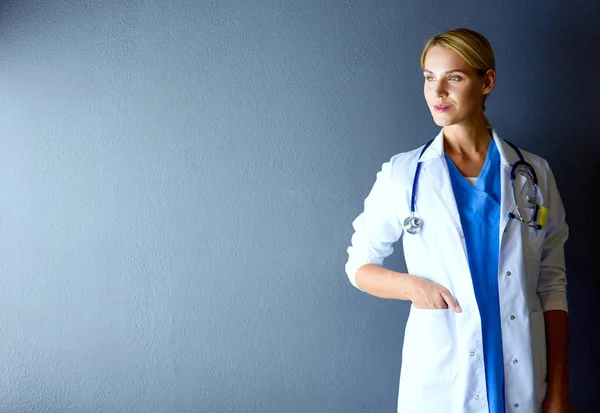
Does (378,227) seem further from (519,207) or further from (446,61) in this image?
(446,61)

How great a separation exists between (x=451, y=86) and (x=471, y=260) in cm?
44

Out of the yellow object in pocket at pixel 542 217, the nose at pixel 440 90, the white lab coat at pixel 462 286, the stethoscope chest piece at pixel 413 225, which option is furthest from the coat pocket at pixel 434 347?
the nose at pixel 440 90

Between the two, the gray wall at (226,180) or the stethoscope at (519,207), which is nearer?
the stethoscope at (519,207)

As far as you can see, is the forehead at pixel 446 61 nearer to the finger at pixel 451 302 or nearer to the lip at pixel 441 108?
the lip at pixel 441 108

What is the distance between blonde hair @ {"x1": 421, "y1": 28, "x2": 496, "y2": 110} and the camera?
165 cm

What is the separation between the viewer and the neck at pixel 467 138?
1.75 m

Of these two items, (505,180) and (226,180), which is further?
(226,180)

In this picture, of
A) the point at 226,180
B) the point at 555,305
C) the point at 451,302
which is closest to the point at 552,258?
the point at 555,305

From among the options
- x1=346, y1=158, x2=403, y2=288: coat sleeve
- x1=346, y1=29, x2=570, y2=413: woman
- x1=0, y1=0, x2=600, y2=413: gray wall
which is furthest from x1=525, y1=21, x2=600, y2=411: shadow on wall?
x1=346, y1=158, x2=403, y2=288: coat sleeve

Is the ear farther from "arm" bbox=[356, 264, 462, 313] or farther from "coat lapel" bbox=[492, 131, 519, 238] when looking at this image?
"arm" bbox=[356, 264, 462, 313]

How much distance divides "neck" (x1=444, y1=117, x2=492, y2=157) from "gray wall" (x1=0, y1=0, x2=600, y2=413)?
1.01ft

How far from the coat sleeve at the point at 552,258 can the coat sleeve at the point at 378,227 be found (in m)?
0.39

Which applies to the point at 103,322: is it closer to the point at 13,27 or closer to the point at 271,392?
the point at 271,392

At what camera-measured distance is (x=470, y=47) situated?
65.1 inches
